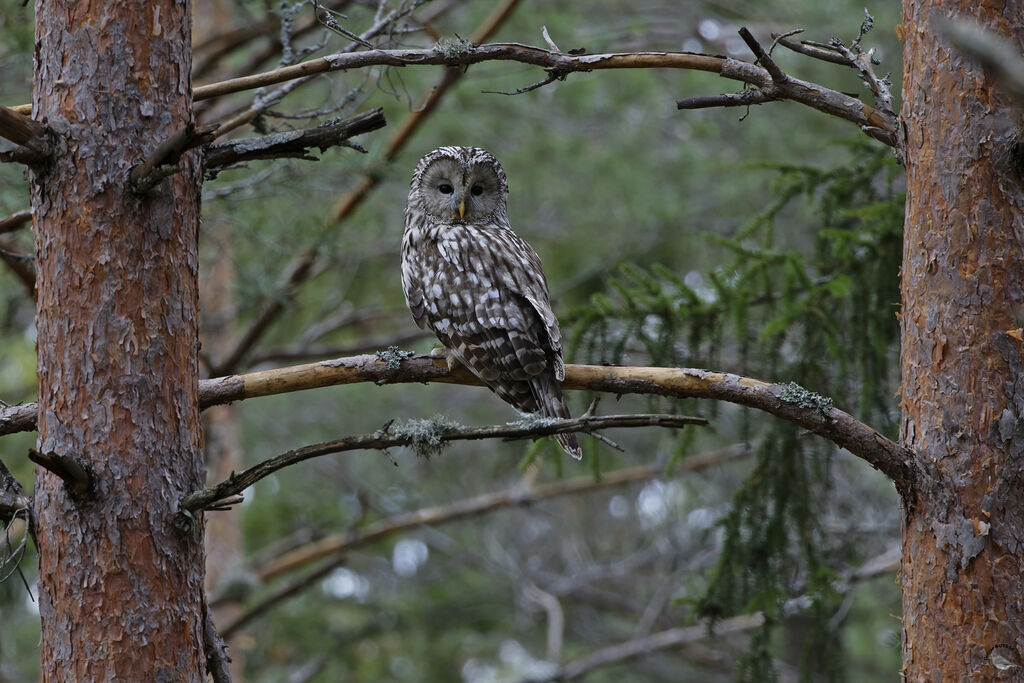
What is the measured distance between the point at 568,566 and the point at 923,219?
7931 mm

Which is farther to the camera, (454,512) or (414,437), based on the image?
(454,512)

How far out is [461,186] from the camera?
5.37m

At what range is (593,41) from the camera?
850cm

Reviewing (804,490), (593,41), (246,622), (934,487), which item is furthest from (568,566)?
(934,487)

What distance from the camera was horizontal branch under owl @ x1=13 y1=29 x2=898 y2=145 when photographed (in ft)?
10.6

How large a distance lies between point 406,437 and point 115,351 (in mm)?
844

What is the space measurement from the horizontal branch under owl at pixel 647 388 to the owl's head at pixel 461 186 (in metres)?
1.69

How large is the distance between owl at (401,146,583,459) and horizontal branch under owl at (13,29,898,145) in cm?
114

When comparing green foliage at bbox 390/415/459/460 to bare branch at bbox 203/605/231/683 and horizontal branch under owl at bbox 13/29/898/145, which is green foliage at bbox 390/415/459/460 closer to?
bare branch at bbox 203/605/231/683

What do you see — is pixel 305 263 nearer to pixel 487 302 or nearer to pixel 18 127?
pixel 487 302

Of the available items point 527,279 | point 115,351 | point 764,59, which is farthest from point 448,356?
point 764,59

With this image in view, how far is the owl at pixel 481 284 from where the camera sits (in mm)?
4391

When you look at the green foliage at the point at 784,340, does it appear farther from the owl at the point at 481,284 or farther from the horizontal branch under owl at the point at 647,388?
the horizontal branch under owl at the point at 647,388

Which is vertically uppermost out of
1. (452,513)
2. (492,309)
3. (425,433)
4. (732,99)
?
(732,99)
